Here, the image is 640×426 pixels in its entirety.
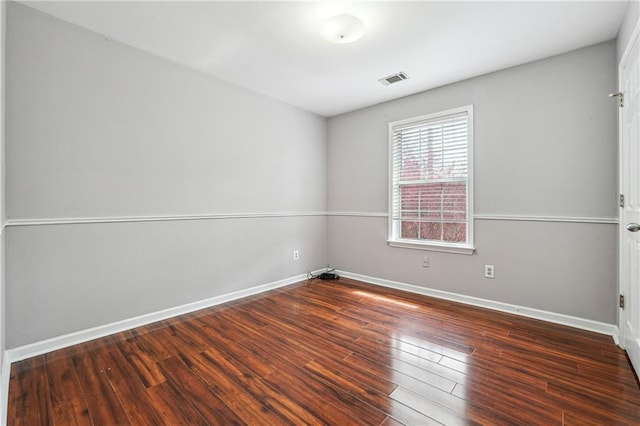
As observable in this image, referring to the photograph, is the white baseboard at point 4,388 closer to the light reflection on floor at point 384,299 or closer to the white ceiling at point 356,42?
the white ceiling at point 356,42

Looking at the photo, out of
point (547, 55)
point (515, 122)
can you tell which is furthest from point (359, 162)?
point (547, 55)

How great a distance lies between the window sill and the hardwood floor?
72cm

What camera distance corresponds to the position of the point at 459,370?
74.6 inches

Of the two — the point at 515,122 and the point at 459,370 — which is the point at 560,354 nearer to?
the point at 459,370

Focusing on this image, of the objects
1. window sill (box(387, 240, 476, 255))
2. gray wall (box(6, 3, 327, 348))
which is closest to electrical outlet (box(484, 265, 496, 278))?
window sill (box(387, 240, 476, 255))

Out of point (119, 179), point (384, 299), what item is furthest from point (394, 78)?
point (119, 179)

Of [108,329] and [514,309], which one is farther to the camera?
[514,309]

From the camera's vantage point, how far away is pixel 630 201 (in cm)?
198

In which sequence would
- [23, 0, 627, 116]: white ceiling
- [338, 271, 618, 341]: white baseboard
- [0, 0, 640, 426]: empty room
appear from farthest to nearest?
1. [338, 271, 618, 341]: white baseboard
2. [23, 0, 627, 116]: white ceiling
3. [0, 0, 640, 426]: empty room

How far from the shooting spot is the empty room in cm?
174

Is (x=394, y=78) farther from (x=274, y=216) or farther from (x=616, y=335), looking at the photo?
(x=616, y=335)

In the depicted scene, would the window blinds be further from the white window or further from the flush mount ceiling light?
the flush mount ceiling light

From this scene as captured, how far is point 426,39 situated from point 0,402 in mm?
3593

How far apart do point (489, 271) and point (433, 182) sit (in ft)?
3.78
